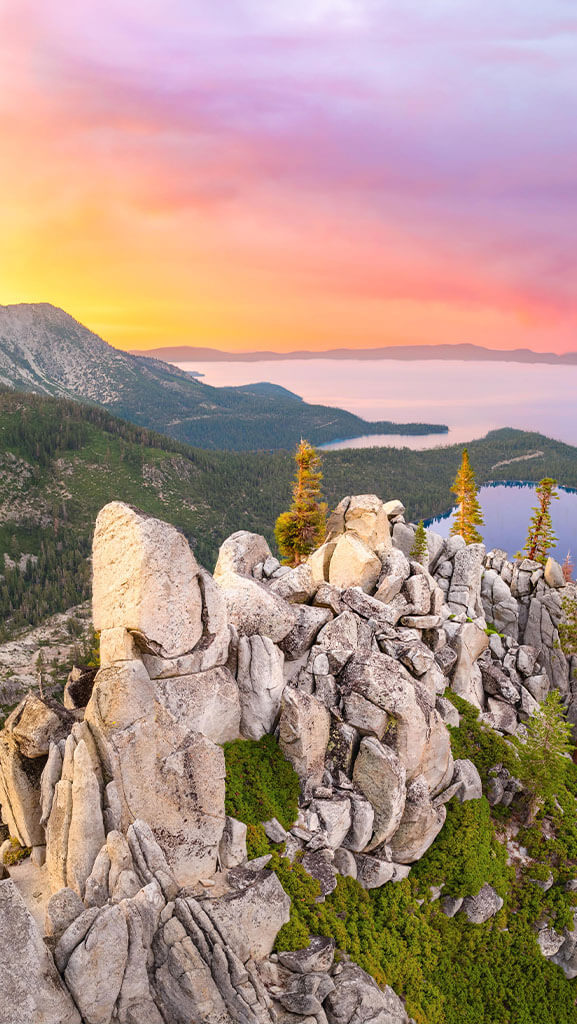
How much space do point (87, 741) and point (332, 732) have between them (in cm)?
1159

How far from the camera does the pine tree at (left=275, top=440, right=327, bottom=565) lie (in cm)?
5359

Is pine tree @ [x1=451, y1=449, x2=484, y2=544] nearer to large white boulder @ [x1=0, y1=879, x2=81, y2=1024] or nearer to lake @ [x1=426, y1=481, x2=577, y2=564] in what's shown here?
large white boulder @ [x1=0, y1=879, x2=81, y2=1024]

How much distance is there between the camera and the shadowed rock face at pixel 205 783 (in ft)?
50.2

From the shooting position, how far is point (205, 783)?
1992cm

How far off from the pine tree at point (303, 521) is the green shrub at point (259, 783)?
29975 millimetres

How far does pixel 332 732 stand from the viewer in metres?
25.9

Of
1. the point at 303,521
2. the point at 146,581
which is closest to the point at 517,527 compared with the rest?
the point at 303,521

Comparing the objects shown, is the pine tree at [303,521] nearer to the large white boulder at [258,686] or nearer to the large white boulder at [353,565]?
the large white boulder at [353,565]

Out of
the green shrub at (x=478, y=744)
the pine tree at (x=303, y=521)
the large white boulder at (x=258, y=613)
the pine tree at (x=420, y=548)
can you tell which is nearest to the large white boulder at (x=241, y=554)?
the large white boulder at (x=258, y=613)

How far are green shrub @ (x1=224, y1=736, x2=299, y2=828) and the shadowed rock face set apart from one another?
470 mm

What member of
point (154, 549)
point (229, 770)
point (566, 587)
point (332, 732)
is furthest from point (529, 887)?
point (566, 587)

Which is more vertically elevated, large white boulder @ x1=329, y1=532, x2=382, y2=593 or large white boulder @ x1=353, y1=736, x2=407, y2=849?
large white boulder @ x1=329, y1=532, x2=382, y2=593

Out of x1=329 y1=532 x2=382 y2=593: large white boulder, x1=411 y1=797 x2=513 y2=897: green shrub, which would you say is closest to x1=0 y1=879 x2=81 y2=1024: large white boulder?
x1=411 y1=797 x2=513 y2=897: green shrub

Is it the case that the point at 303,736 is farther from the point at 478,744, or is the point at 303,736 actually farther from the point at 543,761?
the point at 543,761
